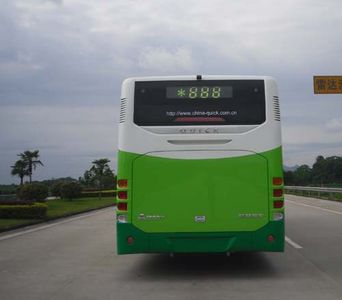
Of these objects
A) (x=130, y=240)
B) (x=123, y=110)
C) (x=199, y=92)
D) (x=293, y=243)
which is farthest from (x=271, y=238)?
(x=293, y=243)

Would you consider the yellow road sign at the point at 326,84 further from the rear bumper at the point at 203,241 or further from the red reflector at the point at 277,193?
the rear bumper at the point at 203,241

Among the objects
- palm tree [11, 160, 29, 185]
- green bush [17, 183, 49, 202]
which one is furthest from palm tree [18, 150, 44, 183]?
green bush [17, 183, 49, 202]

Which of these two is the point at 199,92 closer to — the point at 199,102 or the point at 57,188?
the point at 199,102

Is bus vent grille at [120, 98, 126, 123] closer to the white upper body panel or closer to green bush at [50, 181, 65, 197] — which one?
the white upper body panel

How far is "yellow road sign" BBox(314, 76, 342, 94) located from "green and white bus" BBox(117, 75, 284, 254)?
16.8 meters

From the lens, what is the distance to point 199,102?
9594 mm

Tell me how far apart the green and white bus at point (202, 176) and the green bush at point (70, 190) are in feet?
126

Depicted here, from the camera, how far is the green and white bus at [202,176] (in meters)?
9.20

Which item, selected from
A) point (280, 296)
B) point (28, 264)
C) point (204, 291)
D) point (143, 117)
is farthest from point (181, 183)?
point (28, 264)

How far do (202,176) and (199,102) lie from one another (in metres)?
1.29

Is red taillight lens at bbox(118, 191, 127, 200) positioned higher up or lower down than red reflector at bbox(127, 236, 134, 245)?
higher up

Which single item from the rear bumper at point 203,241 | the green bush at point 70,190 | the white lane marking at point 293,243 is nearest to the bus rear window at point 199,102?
the rear bumper at point 203,241

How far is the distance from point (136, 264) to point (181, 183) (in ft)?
8.28

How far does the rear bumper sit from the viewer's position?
9148mm
